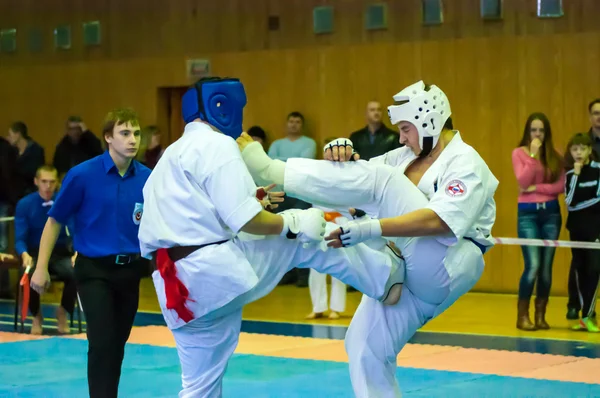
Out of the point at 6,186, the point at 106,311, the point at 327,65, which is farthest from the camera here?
the point at 327,65

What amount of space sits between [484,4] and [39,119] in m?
8.05

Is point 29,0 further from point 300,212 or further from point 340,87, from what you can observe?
point 300,212

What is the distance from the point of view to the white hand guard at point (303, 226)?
4.45m

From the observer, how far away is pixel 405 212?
4754 millimetres

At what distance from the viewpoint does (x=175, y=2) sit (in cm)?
1578

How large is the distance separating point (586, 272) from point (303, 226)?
6.22 metres

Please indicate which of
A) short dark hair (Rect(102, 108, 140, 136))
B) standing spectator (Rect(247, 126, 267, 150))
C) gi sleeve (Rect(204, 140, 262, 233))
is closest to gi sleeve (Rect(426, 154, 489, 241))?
gi sleeve (Rect(204, 140, 262, 233))

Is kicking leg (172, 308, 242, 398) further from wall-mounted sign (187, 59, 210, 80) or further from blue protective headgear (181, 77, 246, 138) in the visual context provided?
wall-mounted sign (187, 59, 210, 80)

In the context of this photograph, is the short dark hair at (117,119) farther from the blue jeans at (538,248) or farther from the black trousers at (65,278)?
the blue jeans at (538,248)

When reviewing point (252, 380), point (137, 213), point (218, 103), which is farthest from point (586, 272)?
point (218, 103)

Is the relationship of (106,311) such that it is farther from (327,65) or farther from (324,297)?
(327,65)

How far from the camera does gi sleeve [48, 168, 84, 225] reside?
596 cm

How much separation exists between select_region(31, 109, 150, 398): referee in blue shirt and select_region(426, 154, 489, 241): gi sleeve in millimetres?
2018

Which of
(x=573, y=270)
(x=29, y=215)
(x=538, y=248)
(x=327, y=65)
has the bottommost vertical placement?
(x=573, y=270)
